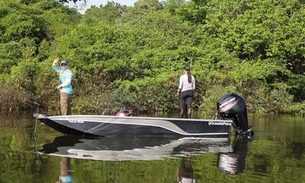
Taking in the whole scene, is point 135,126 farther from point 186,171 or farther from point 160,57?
point 160,57

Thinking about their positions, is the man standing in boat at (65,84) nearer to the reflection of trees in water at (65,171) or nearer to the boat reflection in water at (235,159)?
the reflection of trees in water at (65,171)

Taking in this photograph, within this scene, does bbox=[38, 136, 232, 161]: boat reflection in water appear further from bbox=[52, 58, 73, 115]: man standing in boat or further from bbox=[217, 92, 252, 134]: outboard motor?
bbox=[52, 58, 73, 115]: man standing in boat

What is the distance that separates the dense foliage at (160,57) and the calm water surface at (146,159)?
712cm

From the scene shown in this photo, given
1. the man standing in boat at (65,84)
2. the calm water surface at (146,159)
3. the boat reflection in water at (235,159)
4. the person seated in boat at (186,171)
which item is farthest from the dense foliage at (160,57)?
the person seated in boat at (186,171)

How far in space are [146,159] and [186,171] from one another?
4.06 feet

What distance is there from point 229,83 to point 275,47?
12.8 ft

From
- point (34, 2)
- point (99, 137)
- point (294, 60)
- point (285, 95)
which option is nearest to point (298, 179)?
point (99, 137)

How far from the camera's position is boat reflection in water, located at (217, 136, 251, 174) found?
8.80 metres

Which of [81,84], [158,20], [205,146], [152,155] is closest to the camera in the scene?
[152,155]

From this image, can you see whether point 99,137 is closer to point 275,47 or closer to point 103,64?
point 103,64

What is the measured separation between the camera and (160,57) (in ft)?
77.4

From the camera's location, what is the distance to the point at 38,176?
301 inches

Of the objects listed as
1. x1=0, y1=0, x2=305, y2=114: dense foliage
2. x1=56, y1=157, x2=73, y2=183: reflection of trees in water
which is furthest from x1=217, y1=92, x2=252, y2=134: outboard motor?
x1=0, y1=0, x2=305, y2=114: dense foliage

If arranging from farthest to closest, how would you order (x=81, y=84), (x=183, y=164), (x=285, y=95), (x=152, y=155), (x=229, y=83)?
1. (x=285, y=95)
2. (x=229, y=83)
3. (x=81, y=84)
4. (x=152, y=155)
5. (x=183, y=164)
